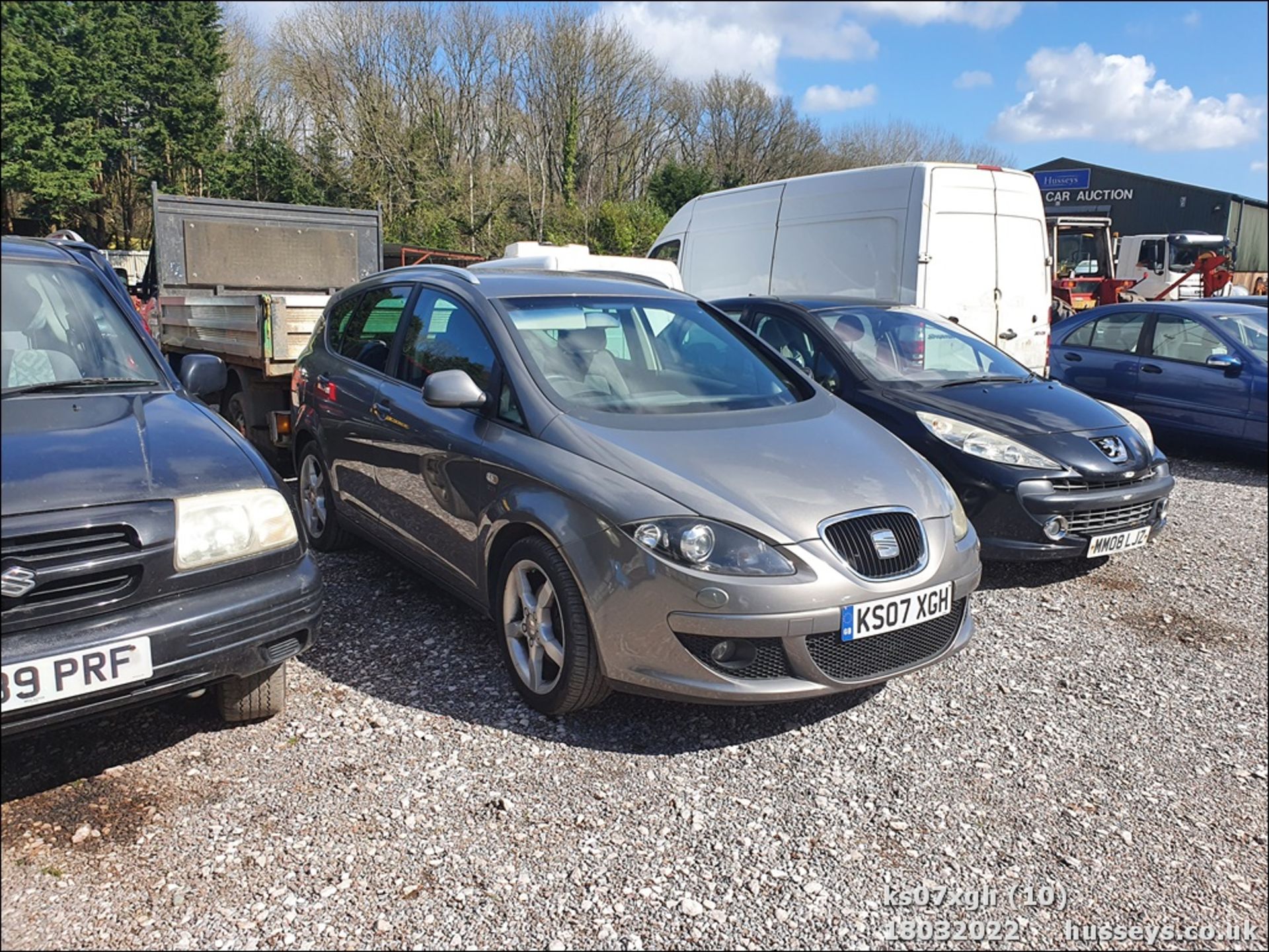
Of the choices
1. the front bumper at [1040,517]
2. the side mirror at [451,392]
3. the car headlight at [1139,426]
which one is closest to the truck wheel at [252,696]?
the side mirror at [451,392]

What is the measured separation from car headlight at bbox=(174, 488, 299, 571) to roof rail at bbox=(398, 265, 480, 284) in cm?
167

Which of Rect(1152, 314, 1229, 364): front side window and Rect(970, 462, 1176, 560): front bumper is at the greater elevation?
Rect(1152, 314, 1229, 364): front side window

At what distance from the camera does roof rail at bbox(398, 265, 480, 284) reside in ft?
13.8

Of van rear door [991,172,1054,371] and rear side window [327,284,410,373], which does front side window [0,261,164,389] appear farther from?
van rear door [991,172,1054,371]

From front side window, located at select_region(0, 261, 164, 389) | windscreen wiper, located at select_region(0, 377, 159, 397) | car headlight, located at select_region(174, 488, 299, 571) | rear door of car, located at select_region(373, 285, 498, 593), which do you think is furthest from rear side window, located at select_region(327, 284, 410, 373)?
car headlight, located at select_region(174, 488, 299, 571)

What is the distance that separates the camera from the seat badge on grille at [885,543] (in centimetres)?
310

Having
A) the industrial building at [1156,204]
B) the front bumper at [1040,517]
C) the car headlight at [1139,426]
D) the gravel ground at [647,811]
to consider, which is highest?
the industrial building at [1156,204]

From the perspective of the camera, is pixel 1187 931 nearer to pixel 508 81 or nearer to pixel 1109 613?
pixel 1109 613

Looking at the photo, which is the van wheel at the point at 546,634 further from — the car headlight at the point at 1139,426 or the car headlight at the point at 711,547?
the car headlight at the point at 1139,426

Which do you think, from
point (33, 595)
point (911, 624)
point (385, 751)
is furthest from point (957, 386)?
point (33, 595)

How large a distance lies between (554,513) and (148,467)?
1251 millimetres

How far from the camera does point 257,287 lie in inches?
417

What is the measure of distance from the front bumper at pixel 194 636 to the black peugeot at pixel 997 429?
11.2 feet

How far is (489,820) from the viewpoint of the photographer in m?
2.69
